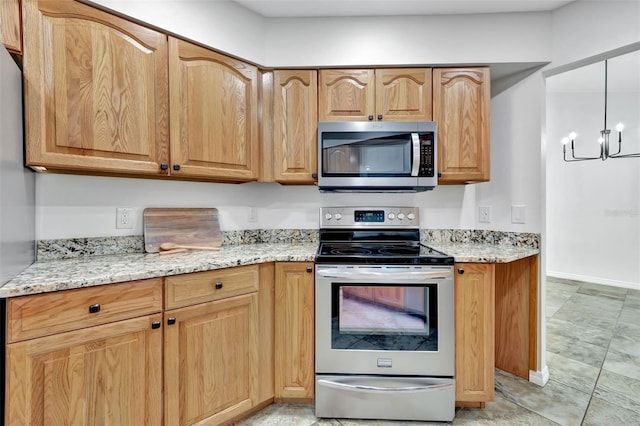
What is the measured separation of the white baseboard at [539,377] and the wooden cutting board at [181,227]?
7.57 feet

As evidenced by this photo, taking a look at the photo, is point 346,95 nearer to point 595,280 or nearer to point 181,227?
point 181,227

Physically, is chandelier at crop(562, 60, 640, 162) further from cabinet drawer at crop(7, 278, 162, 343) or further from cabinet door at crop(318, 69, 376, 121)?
cabinet drawer at crop(7, 278, 162, 343)

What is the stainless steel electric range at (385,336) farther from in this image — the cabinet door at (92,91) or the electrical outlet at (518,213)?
the cabinet door at (92,91)

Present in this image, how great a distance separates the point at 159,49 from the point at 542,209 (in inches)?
99.9

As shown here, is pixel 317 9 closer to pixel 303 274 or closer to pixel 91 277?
pixel 303 274

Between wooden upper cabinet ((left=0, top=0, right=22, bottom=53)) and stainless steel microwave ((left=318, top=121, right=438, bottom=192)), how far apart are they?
144 centimetres

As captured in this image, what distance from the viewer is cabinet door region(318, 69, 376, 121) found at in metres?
1.92

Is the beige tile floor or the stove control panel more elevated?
the stove control panel

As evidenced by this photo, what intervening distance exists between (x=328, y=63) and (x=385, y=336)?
175 cm

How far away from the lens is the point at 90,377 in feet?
3.70

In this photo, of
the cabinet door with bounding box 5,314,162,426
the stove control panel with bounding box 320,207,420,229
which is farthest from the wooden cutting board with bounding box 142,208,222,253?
the stove control panel with bounding box 320,207,420,229

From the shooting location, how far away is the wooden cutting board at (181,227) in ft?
5.75

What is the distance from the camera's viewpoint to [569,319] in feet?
9.68

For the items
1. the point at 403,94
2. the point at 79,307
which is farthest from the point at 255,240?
the point at 403,94
